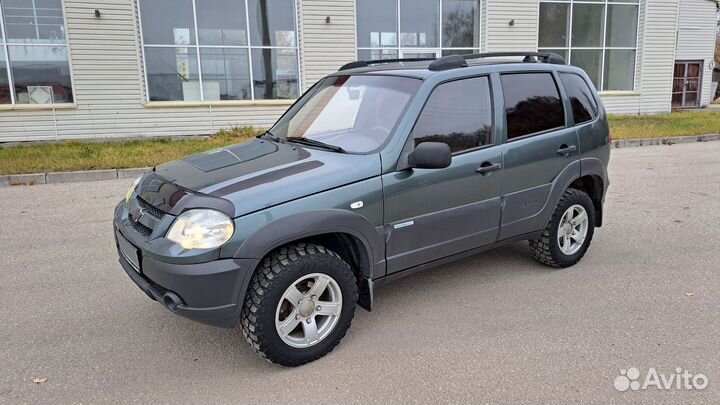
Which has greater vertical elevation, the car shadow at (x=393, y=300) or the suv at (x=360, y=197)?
the suv at (x=360, y=197)

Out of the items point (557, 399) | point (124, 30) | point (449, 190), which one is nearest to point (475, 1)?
point (124, 30)

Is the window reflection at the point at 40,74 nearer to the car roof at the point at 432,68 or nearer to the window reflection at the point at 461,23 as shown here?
the window reflection at the point at 461,23

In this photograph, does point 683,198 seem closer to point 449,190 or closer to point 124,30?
point 449,190

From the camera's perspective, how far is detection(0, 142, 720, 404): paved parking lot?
117 inches

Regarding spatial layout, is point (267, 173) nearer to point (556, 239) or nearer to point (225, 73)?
point (556, 239)

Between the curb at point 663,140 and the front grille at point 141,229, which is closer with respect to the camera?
the front grille at point 141,229

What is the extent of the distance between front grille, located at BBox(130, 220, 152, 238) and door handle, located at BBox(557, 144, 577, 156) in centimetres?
330

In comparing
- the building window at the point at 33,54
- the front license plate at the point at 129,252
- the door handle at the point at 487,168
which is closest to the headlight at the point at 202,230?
the front license plate at the point at 129,252

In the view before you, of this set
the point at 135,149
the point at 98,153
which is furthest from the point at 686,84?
the point at 98,153

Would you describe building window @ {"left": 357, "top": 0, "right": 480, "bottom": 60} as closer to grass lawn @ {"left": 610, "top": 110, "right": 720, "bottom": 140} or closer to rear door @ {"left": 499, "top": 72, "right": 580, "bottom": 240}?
grass lawn @ {"left": 610, "top": 110, "right": 720, "bottom": 140}

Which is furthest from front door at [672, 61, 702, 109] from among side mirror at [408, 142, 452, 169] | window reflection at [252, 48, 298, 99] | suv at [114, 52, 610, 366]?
side mirror at [408, 142, 452, 169]

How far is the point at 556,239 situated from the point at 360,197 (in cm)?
222

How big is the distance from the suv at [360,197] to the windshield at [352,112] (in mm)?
15

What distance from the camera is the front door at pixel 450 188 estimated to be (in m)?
3.53
